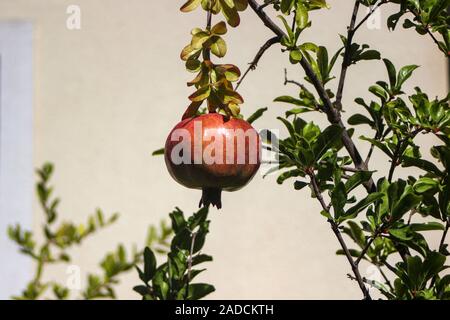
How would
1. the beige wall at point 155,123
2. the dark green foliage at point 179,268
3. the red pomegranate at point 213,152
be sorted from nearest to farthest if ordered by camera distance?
the red pomegranate at point 213,152 → the dark green foliage at point 179,268 → the beige wall at point 155,123

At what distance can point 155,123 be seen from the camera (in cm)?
356

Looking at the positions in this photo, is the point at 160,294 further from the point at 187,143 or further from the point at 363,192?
the point at 363,192

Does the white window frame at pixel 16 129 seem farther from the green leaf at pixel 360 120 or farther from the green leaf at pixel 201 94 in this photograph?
the green leaf at pixel 201 94

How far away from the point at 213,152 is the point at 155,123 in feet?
7.89

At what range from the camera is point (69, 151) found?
362 centimetres

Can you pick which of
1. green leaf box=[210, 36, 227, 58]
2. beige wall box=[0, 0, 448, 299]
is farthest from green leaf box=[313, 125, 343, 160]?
beige wall box=[0, 0, 448, 299]

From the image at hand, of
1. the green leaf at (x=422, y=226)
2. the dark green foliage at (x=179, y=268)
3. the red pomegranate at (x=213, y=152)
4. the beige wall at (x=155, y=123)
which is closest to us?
the red pomegranate at (x=213, y=152)

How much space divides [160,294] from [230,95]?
0.41 meters

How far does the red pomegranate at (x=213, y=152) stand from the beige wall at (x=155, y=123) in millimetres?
2223

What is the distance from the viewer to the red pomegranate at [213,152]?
1.18 m

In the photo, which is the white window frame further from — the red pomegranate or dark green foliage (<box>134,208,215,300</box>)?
the red pomegranate

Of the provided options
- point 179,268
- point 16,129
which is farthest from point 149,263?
point 16,129

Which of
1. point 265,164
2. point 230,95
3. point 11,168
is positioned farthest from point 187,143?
point 11,168

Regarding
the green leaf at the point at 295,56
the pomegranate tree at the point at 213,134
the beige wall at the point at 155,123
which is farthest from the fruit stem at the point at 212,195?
the beige wall at the point at 155,123
